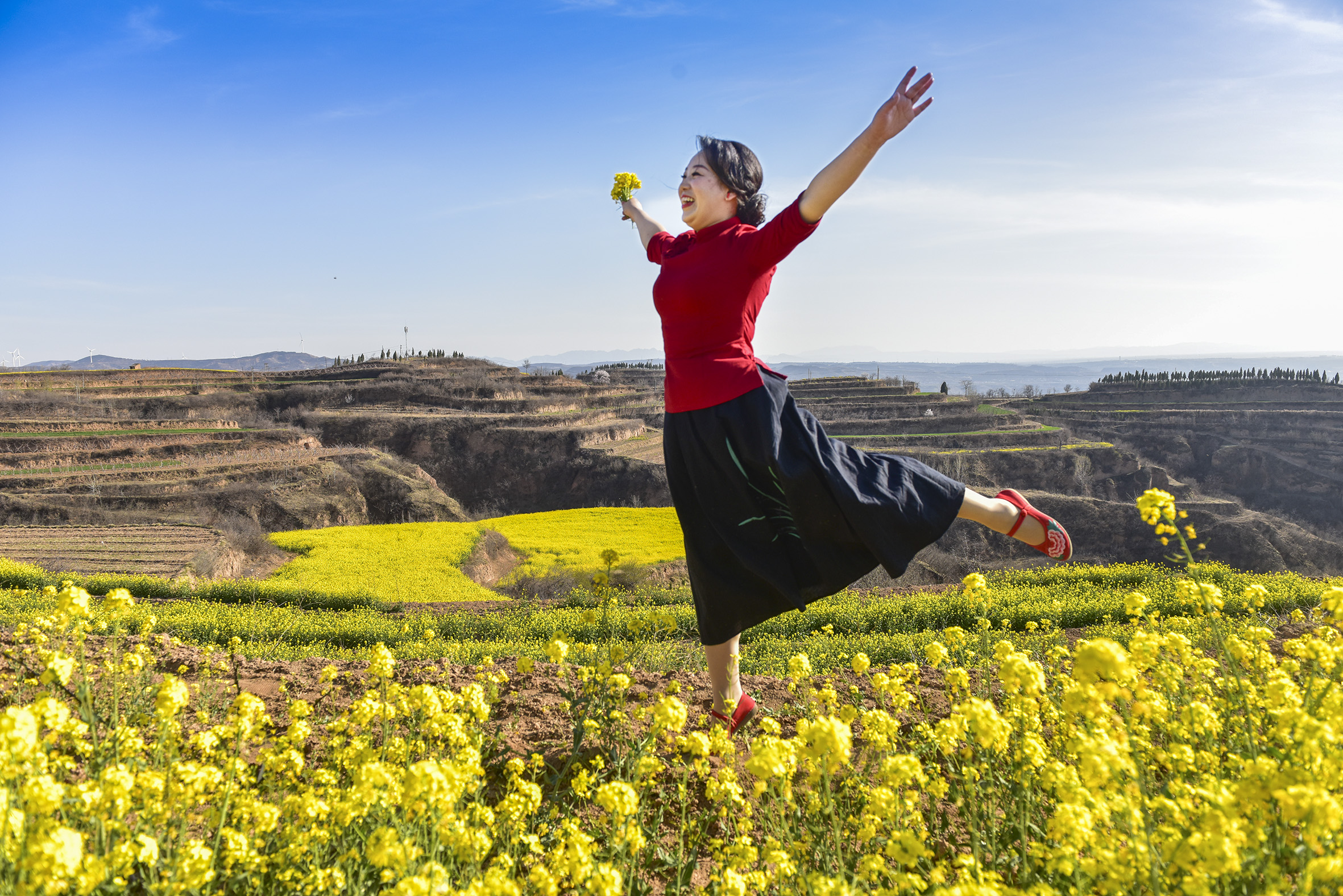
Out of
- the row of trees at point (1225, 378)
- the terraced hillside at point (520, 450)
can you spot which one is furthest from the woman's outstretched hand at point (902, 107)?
the row of trees at point (1225, 378)

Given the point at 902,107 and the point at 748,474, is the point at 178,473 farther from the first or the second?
the point at 902,107

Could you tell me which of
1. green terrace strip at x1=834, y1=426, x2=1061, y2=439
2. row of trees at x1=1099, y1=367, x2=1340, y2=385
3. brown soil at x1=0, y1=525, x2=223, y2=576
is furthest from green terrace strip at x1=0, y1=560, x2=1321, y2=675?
row of trees at x1=1099, y1=367, x2=1340, y2=385

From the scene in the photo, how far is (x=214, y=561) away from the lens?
12.6 m

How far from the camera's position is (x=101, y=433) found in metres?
25.4

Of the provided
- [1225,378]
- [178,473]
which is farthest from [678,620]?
[1225,378]

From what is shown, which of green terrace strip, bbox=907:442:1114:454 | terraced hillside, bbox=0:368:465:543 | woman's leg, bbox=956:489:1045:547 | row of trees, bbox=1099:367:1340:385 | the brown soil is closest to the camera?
woman's leg, bbox=956:489:1045:547

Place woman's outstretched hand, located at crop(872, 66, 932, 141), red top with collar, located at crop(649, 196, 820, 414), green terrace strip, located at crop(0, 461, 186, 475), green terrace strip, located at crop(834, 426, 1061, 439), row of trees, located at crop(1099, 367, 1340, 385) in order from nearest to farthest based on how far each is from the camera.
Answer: woman's outstretched hand, located at crop(872, 66, 932, 141) < red top with collar, located at crop(649, 196, 820, 414) < green terrace strip, located at crop(0, 461, 186, 475) < green terrace strip, located at crop(834, 426, 1061, 439) < row of trees, located at crop(1099, 367, 1340, 385)

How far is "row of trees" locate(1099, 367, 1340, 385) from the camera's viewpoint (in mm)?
56250

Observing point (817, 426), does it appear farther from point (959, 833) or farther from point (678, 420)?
point (959, 833)

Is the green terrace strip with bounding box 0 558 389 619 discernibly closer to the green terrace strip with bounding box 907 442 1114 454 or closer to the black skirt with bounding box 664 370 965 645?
the black skirt with bounding box 664 370 965 645

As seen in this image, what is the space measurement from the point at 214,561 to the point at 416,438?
22.7 meters

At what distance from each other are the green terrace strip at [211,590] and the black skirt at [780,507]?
7.94 m

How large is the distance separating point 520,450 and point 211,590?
24579mm

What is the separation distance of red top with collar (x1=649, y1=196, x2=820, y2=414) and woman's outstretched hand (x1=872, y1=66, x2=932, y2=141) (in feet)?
1.79
